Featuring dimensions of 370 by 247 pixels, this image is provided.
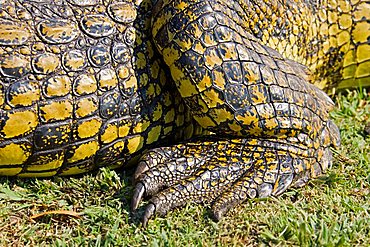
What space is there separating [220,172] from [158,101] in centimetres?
50

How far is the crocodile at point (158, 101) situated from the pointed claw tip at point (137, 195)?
1 centimetres

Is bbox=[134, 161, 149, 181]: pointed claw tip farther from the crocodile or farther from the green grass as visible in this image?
the green grass

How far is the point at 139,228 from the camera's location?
3.19 metres

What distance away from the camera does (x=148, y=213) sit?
127 inches

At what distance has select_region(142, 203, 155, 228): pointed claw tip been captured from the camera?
10.5ft

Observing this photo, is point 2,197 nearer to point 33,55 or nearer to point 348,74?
point 33,55

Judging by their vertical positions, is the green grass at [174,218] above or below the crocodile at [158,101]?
below

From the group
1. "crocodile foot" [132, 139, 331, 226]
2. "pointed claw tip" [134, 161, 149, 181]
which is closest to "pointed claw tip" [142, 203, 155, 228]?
"crocodile foot" [132, 139, 331, 226]

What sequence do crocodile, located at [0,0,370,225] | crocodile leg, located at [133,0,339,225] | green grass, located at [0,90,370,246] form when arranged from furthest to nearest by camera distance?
crocodile leg, located at [133,0,339,225], crocodile, located at [0,0,370,225], green grass, located at [0,90,370,246]

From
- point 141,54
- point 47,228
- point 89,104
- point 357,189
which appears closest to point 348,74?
point 357,189

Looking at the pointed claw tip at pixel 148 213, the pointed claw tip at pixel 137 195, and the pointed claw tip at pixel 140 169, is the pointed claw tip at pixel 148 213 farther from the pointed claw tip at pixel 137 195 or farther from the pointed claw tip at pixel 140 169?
the pointed claw tip at pixel 140 169

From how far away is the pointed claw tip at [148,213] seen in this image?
10.5ft

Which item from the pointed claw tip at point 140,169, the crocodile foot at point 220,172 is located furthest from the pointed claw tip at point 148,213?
the pointed claw tip at point 140,169

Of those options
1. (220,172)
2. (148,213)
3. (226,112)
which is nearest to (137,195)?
(148,213)
